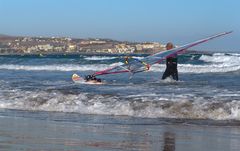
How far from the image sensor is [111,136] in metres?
8.01

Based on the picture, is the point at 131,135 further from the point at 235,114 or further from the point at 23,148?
the point at 235,114

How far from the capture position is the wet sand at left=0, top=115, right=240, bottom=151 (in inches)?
276

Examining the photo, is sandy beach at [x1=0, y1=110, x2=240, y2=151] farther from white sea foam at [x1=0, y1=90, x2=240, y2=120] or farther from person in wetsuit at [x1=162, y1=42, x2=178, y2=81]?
person in wetsuit at [x1=162, y1=42, x2=178, y2=81]

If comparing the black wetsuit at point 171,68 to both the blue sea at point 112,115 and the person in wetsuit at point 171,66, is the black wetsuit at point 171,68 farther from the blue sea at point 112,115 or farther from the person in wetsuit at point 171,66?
the blue sea at point 112,115

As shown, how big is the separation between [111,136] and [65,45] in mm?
80001

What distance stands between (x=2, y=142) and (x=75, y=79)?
12.1 metres

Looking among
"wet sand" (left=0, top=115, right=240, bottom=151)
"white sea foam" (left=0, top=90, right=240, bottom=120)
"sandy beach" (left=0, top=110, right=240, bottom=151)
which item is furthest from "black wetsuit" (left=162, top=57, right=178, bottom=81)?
"wet sand" (left=0, top=115, right=240, bottom=151)

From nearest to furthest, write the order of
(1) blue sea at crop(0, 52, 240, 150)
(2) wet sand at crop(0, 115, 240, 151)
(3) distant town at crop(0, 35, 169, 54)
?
(2) wet sand at crop(0, 115, 240, 151)
(1) blue sea at crop(0, 52, 240, 150)
(3) distant town at crop(0, 35, 169, 54)

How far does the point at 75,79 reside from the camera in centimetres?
1920

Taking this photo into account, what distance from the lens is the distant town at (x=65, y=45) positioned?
79312mm

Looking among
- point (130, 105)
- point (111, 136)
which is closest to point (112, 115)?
point (130, 105)

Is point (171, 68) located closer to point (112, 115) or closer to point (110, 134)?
point (112, 115)

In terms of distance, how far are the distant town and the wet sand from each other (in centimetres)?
6605

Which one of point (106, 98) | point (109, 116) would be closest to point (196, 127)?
point (109, 116)
